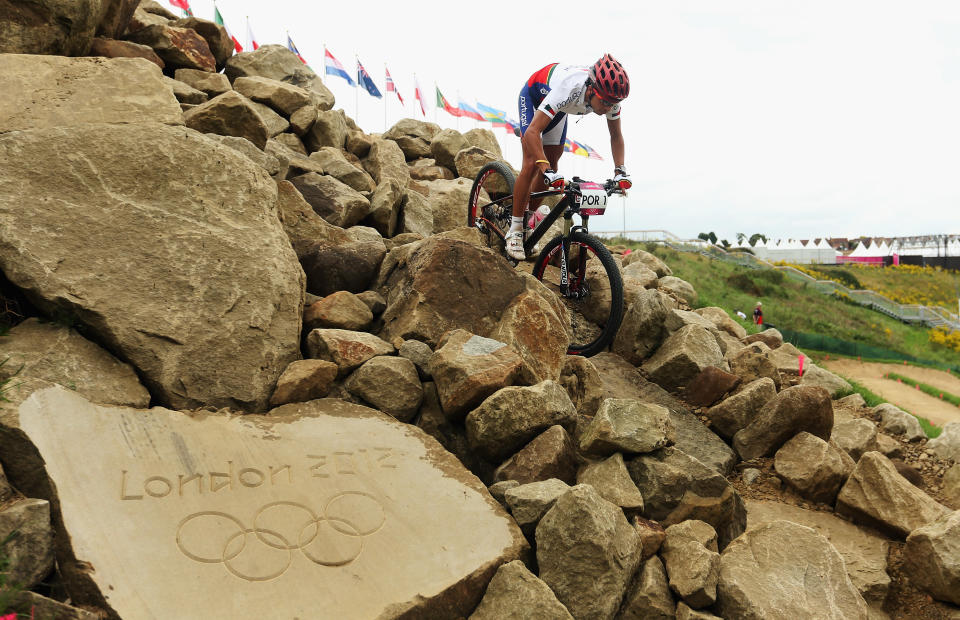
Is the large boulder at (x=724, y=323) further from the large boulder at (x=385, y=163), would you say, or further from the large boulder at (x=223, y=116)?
the large boulder at (x=223, y=116)

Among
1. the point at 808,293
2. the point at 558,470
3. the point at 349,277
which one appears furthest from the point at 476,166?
the point at 808,293

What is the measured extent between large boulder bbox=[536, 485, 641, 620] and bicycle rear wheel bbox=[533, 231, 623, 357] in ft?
8.44

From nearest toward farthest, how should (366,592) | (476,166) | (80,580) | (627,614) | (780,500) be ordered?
(80,580) < (366,592) < (627,614) < (780,500) < (476,166)

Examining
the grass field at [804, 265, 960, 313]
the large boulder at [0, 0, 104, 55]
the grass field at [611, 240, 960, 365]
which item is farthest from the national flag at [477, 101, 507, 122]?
the grass field at [804, 265, 960, 313]

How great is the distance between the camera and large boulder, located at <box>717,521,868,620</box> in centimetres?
333

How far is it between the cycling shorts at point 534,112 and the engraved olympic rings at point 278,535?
4.59 m

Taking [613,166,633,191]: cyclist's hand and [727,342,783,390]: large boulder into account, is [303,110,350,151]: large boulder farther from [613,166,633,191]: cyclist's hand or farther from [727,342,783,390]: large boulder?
[727,342,783,390]: large boulder

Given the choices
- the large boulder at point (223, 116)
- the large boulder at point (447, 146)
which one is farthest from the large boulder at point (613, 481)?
the large boulder at point (447, 146)

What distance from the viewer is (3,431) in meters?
3.13

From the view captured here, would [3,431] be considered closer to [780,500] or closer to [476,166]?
[780,500]

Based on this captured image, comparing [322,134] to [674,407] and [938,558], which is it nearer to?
[674,407]

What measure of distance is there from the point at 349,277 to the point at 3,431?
2.95 meters

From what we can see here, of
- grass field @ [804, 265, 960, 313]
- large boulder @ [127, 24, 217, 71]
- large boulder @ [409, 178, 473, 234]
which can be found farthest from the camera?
grass field @ [804, 265, 960, 313]

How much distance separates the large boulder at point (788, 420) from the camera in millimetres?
5164
